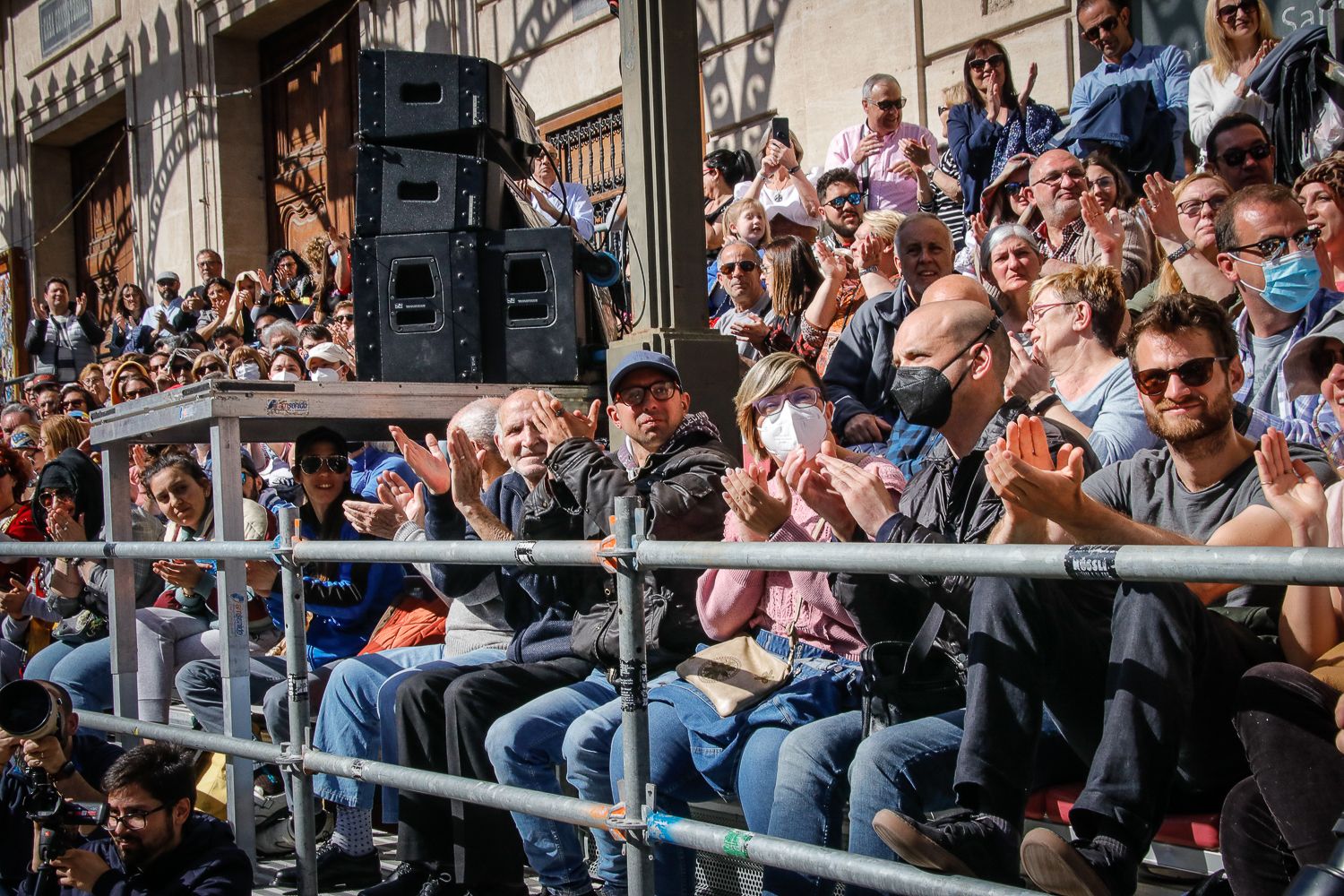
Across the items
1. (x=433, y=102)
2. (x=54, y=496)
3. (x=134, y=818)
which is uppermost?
(x=433, y=102)

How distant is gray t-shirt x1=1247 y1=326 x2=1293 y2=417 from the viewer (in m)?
4.71

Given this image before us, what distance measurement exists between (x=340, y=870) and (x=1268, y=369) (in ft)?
11.8

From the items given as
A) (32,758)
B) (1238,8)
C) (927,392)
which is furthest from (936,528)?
(1238,8)

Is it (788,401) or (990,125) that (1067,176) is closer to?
(990,125)

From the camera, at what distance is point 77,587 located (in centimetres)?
667

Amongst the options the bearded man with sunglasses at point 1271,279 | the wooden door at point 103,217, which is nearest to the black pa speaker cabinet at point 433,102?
the bearded man with sunglasses at point 1271,279

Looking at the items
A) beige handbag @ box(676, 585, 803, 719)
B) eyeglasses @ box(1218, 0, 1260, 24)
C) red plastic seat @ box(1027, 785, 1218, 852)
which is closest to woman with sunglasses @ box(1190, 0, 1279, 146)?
eyeglasses @ box(1218, 0, 1260, 24)

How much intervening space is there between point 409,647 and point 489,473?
0.72m

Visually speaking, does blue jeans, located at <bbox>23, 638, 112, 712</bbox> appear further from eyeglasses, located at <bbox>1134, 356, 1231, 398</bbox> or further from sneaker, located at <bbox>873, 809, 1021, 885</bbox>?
eyeglasses, located at <bbox>1134, 356, 1231, 398</bbox>

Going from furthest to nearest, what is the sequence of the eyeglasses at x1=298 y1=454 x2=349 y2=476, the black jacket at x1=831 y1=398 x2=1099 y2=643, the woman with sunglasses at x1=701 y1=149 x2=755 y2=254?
the woman with sunglasses at x1=701 y1=149 x2=755 y2=254 < the eyeglasses at x1=298 y1=454 x2=349 y2=476 < the black jacket at x1=831 y1=398 x2=1099 y2=643

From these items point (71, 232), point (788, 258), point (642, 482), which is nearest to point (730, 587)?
point (642, 482)

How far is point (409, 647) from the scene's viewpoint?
5.26 metres

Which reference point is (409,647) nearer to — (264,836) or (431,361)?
(264,836)

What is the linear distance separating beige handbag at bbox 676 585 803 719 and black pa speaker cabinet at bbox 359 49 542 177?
11.2 feet
